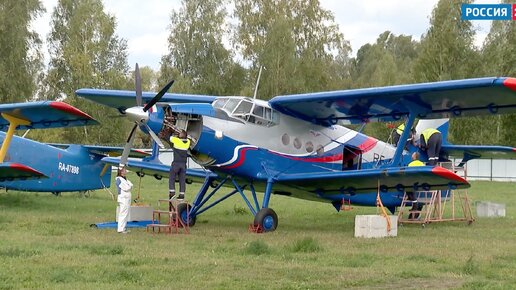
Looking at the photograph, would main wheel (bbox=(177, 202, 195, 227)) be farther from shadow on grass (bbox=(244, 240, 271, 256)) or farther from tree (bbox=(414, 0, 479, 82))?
tree (bbox=(414, 0, 479, 82))

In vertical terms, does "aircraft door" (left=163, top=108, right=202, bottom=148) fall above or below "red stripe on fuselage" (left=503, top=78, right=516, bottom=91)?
below

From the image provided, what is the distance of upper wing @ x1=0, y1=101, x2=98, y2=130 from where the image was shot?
17147 mm

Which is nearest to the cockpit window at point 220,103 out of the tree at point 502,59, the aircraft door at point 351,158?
the aircraft door at point 351,158

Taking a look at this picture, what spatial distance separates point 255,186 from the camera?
15711 mm

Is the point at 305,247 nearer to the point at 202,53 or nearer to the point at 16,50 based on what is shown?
the point at 16,50

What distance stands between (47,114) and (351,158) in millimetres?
7650

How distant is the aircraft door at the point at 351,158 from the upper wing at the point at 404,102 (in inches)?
28.5

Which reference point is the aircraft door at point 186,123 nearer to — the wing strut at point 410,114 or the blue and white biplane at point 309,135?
the blue and white biplane at point 309,135

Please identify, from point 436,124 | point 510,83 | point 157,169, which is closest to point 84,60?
point 157,169

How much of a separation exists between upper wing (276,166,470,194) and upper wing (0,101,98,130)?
225 inches

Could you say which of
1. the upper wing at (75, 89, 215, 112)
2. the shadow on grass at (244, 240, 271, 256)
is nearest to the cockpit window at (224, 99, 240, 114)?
the upper wing at (75, 89, 215, 112)

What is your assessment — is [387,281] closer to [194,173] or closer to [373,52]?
[194,173]

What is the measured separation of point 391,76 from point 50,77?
1165 inches

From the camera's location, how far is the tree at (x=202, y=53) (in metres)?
57.4
